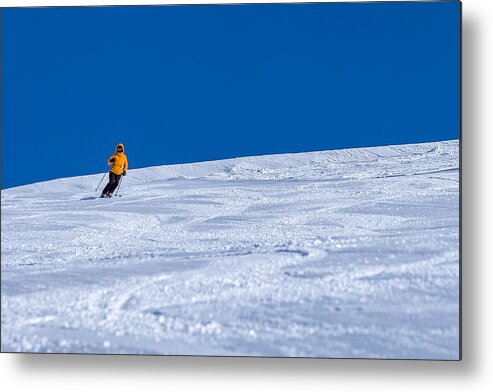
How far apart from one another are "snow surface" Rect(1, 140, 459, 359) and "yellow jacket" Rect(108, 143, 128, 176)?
46cm

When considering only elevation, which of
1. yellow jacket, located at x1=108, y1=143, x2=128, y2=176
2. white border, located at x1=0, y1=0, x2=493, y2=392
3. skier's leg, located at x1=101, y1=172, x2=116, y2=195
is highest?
skier's leg, located at x1=101, y1=172, x2=116, y2=195

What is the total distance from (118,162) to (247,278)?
5.01 ft

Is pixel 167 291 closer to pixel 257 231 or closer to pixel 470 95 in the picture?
pixel 257 231

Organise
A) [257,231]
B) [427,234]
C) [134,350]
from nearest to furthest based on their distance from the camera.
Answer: [134,350] < [427,234] < [257,231]

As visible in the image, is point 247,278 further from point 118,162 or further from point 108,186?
point 108,186

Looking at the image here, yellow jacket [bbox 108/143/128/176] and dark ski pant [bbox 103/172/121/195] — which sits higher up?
dark ski pant [bbox 103/172/121/195]

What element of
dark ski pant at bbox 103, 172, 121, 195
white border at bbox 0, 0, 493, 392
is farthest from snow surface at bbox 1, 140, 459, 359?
dark ski pant at bbox 103, 172, 121, 195

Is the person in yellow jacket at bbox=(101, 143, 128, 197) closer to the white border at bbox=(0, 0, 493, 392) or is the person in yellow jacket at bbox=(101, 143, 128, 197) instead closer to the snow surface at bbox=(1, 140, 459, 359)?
the snow surface at bbox=(1, 140, 459, 359)

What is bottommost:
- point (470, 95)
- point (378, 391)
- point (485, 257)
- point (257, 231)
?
point (378, 391)

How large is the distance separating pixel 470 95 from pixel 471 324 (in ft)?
4.62

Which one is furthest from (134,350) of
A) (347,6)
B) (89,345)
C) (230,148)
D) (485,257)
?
(347,6)

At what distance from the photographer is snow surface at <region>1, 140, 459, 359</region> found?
427 cm

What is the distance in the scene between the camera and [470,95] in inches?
182

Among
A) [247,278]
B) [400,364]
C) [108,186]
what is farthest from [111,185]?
[400,364]
